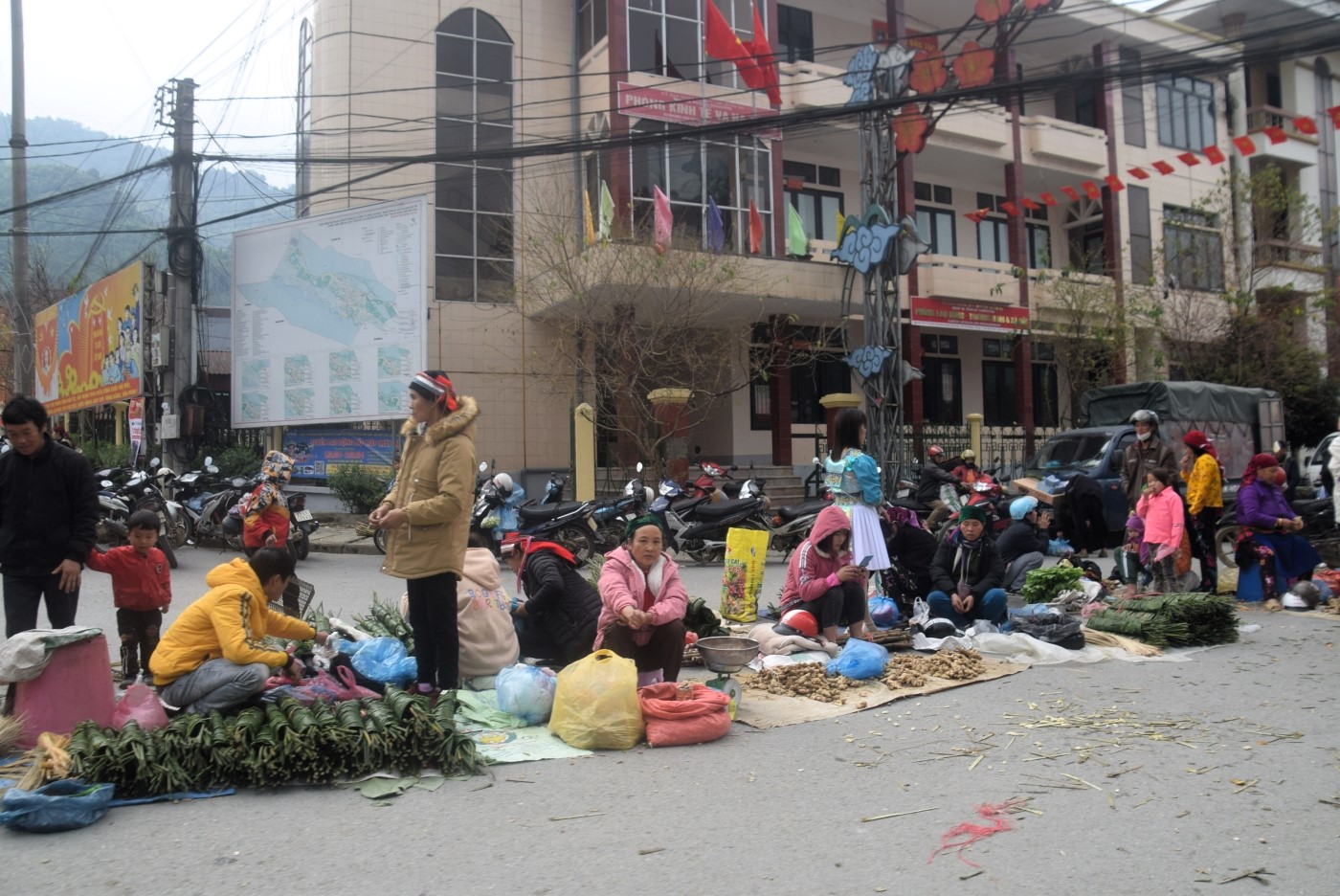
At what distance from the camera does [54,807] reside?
3.48 meters

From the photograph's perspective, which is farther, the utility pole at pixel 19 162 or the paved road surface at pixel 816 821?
the utility pole at pixel 19 162

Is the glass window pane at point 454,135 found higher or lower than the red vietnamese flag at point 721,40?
lower

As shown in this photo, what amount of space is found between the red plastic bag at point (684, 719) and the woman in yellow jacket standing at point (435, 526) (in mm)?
1127

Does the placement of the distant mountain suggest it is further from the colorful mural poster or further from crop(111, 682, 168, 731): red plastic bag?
crop(111, 682, 168, 731): red plastic bag

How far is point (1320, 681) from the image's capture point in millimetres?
5906

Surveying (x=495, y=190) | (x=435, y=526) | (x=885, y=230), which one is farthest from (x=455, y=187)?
(x=435, y=526)

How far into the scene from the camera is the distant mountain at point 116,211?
16.8m

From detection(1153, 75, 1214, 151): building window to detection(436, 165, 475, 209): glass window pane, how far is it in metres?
19.4

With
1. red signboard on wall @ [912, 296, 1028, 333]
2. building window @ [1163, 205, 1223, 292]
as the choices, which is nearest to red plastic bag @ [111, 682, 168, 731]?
red signboard on wall @ [912, 296, 1028, 333]

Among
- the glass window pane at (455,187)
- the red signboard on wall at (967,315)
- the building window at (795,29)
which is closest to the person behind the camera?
the glass window pane at (455,187)

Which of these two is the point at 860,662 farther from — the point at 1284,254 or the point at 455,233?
the point at 1284,254

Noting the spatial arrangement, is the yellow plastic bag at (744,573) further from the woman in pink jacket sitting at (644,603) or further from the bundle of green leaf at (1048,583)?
the woman in pink jacket sitting at (644,603)

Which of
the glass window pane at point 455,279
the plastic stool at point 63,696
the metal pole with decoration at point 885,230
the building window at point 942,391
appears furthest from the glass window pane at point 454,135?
the plastic stool at point 63,696

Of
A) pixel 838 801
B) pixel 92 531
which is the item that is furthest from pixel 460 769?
pixel 92 531
